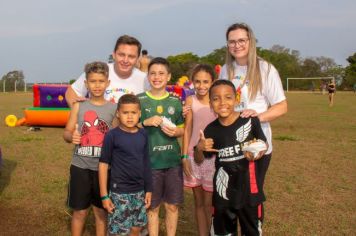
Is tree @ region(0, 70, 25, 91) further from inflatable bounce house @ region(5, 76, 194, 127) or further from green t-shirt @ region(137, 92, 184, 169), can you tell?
green t-shirt @ region(137, 92, 184, 169)


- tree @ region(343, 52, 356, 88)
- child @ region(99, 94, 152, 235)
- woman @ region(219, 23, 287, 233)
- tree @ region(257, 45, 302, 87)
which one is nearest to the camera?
child @ region(99, 94, 152, 235)

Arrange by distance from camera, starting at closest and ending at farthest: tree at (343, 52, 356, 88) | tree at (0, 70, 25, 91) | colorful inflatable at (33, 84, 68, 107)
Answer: colorful inflatable at (33, 84, 68, 107)
tree at (343, 52, 356, 88)
tree at (0, 70, 25, 91)

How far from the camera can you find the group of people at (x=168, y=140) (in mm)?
3213

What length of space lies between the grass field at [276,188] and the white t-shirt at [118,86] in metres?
1.58

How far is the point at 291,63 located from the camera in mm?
75750

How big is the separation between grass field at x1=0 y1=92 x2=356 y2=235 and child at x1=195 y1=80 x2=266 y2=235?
1.42 m

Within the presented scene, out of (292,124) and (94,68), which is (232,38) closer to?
(94,68)

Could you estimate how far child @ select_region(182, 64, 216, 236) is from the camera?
12.4 feet

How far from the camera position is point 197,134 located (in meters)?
3.78

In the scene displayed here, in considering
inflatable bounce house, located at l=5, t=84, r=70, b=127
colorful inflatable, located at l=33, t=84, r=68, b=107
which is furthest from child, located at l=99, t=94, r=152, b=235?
colorful inflatable, located at l=33, t=84, r=68, b=107

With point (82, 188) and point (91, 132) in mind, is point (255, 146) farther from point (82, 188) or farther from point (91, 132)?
point (82, 188)

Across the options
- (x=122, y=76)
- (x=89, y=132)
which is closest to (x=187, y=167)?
(x=89, y=132)

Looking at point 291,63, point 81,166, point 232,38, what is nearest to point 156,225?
point 81,166

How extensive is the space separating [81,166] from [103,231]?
0.69m
